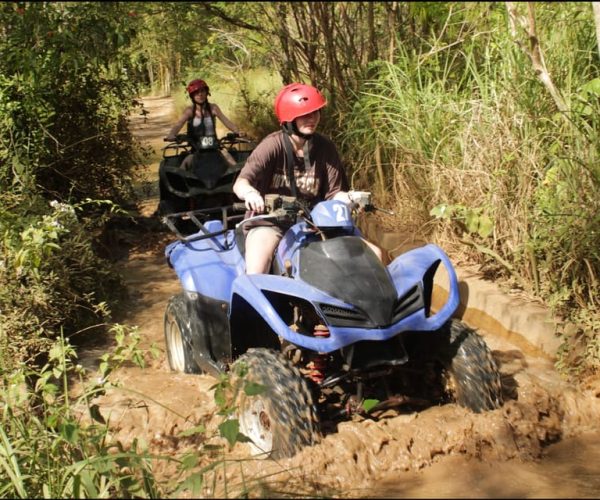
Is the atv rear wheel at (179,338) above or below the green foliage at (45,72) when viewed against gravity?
below

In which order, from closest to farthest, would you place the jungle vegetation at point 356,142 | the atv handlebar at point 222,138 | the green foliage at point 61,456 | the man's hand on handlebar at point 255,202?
the green foliage at point 61,456 → the man's hand on handlebar at point 255,202 → the jungle vegetation at point 356,142 → the atv handlebar at point 222,138

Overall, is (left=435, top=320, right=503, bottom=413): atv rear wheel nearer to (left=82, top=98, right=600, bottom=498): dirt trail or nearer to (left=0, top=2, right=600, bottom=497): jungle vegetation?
(left=82, top=98, right=600, bottom=498): dirt trail

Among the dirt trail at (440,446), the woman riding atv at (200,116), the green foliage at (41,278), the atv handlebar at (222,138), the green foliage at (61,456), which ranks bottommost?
the dirt trail at (440,446)

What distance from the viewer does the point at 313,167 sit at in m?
4.94

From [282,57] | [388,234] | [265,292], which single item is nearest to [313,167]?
[265,292]

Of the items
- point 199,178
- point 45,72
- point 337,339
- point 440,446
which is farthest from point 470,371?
point 199,178

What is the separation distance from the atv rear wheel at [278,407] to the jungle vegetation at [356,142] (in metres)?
0.56

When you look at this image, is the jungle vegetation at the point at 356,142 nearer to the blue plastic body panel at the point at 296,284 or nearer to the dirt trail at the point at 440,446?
the dirt trail at the point at 440,446

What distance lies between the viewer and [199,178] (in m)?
8.19

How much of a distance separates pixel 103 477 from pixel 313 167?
2.19m

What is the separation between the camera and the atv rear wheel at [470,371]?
4.04 m

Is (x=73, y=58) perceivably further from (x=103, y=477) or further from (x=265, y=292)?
(x=103, y=477)

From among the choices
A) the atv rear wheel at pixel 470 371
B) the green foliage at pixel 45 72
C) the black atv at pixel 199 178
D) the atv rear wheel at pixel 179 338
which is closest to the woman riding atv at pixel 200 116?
the black atv at pixel 199 178

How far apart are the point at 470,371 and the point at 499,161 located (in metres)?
2.40
